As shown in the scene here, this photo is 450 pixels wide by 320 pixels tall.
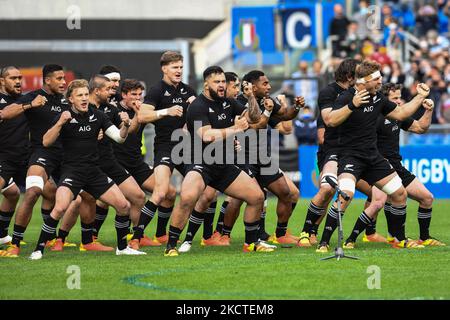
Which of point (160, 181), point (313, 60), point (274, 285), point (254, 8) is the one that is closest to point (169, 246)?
point (160, 181)

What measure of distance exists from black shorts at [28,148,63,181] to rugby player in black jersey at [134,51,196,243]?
133cm

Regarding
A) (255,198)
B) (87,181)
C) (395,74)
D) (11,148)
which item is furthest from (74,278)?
(395,74)

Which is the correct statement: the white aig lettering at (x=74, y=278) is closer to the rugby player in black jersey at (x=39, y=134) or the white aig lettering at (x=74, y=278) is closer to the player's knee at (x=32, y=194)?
the player's knee at (x=32, y=194)

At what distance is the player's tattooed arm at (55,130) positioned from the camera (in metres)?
14.2

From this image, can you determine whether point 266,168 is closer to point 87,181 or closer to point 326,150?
point 326,150

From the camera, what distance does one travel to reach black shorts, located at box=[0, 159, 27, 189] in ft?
53.1

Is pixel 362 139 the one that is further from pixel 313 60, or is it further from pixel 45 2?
pixel 45 2

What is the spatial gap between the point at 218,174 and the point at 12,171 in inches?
137

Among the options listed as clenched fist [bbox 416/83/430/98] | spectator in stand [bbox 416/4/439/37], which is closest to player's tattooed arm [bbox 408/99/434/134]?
clenched fist [bbox 416/83/430/98]

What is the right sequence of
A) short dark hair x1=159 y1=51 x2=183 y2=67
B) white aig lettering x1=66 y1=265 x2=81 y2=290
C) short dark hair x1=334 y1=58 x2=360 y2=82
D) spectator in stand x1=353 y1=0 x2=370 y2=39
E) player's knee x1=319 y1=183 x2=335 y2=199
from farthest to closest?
spectator in stand x1=353 y1=0 x2=370 y2=39
short dark hair x1=159 y1=51 x2=183 y2=67
short dark hair x1=334 y1=58 x2=360 y2=82
player's knee x1=319 y1=183 x2=335 y2=199
white aig lettering x1=66 y1=265 x2=81 y2=290

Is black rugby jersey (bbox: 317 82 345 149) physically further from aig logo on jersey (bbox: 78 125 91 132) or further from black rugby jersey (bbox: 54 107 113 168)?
aig logo on jersey (bbox: 78 125 91 132)

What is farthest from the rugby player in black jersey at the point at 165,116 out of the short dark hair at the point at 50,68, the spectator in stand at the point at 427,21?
the spectator in stand at the point at 427,21

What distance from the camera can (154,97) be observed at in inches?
617

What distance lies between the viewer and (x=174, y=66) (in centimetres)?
1571
